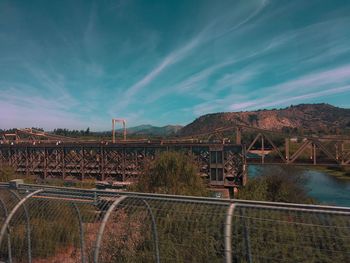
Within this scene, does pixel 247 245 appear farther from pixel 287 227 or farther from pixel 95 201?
pixel 95 201

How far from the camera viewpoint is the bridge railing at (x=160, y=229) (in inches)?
211

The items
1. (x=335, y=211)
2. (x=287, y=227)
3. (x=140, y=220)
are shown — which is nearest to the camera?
(x=335, y=211)

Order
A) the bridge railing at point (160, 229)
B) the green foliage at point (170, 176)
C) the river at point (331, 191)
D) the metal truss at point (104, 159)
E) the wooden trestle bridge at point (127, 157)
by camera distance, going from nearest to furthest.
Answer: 1. the bridge railing at point (160, 229)
2. the green foliage at point (170, 176)
3. the river at point (331, 191)
4. the wooden trestle bridge at point (127, 157)
5. the metal truss at point (104, 159)

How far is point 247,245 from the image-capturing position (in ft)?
17.2

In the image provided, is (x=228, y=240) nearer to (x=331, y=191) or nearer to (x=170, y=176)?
(x=170, y=176)

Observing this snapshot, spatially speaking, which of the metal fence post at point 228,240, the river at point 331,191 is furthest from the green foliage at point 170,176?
the river at point 331,191

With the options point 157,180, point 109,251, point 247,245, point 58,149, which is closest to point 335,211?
point 247,245

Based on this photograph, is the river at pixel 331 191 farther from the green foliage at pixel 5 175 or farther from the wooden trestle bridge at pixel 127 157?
the green foliage at pixel 5 175

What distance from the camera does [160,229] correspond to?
7.83 m

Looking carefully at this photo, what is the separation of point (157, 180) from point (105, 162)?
1708 inches

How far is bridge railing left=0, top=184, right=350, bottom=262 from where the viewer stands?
5.36 metres

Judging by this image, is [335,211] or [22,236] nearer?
[335,211]

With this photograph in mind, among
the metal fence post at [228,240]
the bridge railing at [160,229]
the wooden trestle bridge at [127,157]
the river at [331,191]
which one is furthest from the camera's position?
the wooden trestle bridge at [127,157]

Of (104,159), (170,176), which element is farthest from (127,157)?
(170,176)
